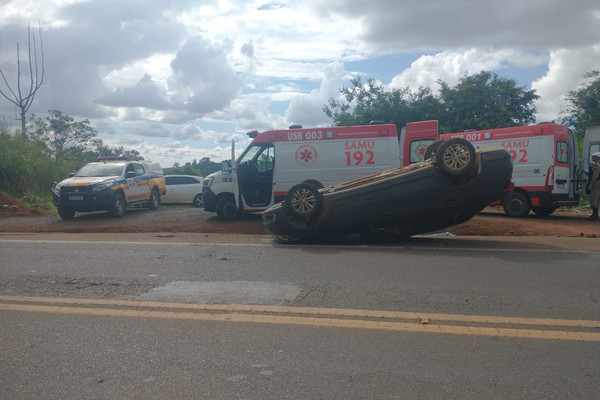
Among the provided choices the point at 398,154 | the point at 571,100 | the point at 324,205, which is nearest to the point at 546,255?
the point at 324,205

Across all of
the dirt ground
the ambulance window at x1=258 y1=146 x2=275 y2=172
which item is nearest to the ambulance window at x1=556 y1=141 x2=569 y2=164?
the dirt ground

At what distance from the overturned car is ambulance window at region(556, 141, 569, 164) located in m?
6.09

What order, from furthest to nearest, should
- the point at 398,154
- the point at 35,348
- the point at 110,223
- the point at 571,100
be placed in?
the point at 571,100 < the point at 110,223 < the point at 398,154 < the point at 35,348

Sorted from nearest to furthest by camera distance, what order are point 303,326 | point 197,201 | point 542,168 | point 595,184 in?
point 303,326
point 595,184
point 542,168
point 197,201

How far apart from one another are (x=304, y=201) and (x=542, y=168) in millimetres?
8041

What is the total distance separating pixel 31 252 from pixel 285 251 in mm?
4263

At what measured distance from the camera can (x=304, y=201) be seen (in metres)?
9.93

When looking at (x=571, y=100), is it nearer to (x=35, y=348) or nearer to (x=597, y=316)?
(x=597, y=316)

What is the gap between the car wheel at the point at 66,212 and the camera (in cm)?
1593

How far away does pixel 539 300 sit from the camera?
19.4ft

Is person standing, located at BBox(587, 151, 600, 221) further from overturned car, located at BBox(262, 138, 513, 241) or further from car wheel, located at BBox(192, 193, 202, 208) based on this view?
car wheel, located at BBox(192, 193, 202, 208)

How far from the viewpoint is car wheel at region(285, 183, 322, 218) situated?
9812 mm

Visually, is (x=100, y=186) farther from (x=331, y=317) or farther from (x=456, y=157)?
(x=331, y=317)

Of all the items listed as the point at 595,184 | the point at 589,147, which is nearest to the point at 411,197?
the point at 595,184
